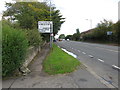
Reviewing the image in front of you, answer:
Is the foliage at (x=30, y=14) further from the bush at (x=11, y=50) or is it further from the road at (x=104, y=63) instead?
the bush at (x=11, y=50)

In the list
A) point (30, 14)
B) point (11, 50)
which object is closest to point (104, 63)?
point (11, 50)

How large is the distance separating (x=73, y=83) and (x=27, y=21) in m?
12.7

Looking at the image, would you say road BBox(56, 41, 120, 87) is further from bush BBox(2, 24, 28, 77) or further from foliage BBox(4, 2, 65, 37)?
foliage BBox(4, 2, 65, 37)

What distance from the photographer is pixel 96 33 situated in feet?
144

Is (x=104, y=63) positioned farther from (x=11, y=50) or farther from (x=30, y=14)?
(x=30, y=14)

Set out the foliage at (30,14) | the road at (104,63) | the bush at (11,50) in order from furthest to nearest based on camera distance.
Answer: the foliage at (30,14) → the road at (104,63) → the bush at (11,50)

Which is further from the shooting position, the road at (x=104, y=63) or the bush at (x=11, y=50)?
the road at (x=104, y=63)

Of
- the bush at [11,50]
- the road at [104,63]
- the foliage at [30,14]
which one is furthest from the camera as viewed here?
the foliage at [30,14]

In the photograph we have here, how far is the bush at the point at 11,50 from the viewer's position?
16.0 feet

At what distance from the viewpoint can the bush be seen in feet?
16.0

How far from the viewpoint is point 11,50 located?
5.00 m

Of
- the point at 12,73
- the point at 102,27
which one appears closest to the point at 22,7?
the point at 12,73

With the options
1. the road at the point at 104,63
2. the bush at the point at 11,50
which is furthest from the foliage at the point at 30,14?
the bush at the point at 11,50

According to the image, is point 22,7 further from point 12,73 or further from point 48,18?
point 12,73
